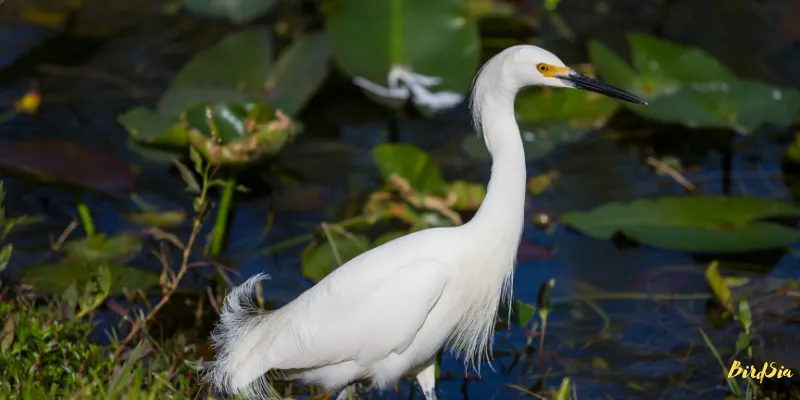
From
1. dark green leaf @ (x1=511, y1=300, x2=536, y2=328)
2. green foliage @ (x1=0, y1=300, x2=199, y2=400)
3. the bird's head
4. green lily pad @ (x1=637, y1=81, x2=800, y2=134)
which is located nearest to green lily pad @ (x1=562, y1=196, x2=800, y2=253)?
green lily pad @ (x1=637, y1=81, x2=800, y2=134)

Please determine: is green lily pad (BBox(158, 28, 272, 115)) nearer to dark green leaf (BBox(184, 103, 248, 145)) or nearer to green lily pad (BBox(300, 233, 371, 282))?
dark green leaf (BBox(184, 103, 248, 145))

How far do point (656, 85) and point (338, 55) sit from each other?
5.32ft

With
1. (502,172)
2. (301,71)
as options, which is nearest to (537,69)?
(502,172)

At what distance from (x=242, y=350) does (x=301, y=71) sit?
253cm

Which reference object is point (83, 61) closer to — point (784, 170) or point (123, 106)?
point (123, 106)

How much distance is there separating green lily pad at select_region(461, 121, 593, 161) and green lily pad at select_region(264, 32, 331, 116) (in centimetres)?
81

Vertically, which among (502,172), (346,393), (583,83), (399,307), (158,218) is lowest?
(158,218)

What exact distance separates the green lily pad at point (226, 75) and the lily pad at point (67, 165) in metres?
0.82

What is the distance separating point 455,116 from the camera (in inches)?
262

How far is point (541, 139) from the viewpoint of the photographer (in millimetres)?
5711

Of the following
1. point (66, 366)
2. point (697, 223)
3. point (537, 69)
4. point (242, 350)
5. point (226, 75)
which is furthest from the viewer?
point (226, 75)

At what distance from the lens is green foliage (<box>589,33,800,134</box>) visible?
5.38 meters

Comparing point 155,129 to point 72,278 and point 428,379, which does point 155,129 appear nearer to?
point 72,278

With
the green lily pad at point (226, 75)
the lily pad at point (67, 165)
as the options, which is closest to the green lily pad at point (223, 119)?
the lily pad at point (67, 165)
